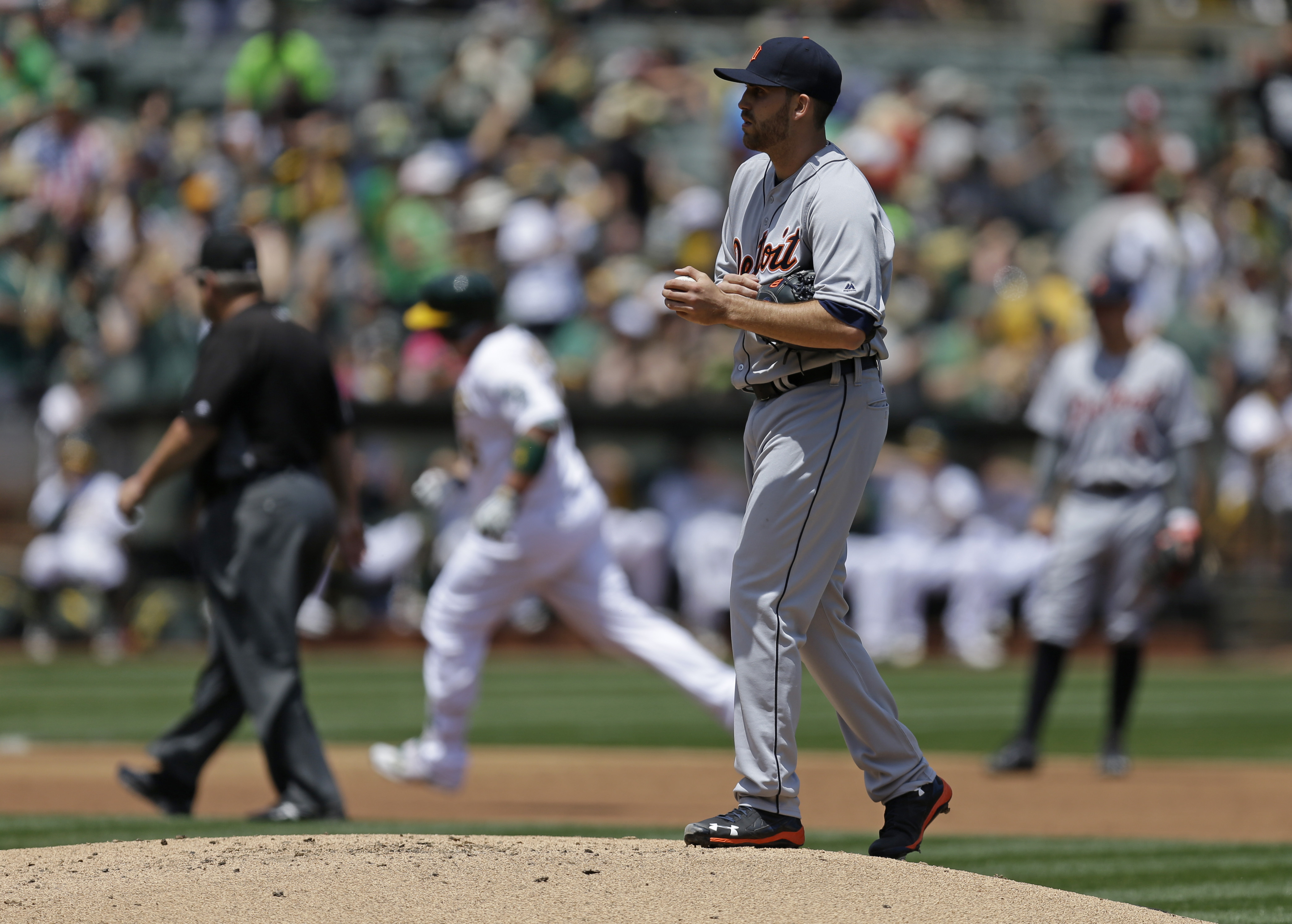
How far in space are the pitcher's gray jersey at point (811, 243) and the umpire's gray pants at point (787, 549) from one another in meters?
0.10

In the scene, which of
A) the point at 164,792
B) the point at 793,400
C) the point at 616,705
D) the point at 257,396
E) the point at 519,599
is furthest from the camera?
the point at 616,705

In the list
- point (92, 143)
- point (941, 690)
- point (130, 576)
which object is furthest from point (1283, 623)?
point (92, 143)

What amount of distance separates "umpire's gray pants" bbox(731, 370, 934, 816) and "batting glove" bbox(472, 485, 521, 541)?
2.64 m

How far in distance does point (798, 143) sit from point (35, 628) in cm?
1353

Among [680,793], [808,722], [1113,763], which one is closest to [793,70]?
[680,793]

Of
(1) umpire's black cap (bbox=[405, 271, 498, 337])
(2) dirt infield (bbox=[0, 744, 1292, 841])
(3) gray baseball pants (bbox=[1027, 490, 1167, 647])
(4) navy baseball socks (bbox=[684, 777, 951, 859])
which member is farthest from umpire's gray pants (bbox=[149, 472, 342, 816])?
(3) gray baseball pants (bbox=[1027, 490, 1167, 647])

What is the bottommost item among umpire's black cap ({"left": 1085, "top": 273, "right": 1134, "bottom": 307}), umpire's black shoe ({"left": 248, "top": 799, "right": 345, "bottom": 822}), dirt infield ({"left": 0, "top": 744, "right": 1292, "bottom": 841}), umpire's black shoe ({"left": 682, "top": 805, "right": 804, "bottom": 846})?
dirt infield ({"left": 0, "top": 744, "right": 1292, "bottom": 841})

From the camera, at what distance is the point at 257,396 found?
281 inches

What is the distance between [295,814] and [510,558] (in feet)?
5.00

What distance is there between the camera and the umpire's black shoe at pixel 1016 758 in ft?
29.9

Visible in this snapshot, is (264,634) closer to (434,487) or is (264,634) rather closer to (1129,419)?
(434,487)

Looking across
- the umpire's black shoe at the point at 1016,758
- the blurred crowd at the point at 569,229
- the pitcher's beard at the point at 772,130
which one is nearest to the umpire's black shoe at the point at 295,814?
the pitcher's beard at the point at 772,130

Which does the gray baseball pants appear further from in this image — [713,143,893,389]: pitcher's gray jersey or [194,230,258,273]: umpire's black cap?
[713,143,893,389]: pitcher's gray jersey

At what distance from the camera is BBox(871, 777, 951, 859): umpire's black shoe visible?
519 centimetres
